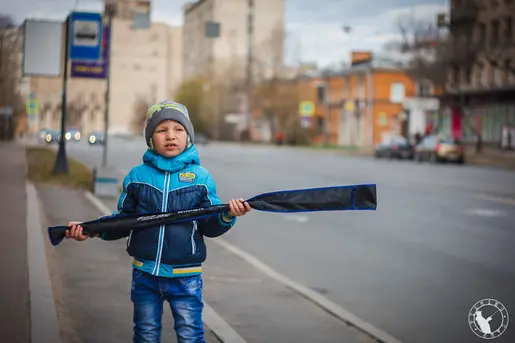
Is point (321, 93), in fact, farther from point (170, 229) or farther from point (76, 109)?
point (170, 229)

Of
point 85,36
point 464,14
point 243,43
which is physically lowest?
point 85,36

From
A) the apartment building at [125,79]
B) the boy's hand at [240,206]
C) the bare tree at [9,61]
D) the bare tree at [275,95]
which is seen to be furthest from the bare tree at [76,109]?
the bare tree at [275,95]

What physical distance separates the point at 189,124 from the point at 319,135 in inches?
3831

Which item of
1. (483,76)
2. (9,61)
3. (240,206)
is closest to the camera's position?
(240,206)

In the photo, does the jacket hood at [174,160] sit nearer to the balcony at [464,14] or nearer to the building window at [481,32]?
the building window at [481,32]

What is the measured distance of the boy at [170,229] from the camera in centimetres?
525

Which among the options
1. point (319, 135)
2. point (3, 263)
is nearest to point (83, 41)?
point (3, 263)

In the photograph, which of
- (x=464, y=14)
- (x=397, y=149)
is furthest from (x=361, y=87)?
(x=397, y=149)

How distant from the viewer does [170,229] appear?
17.3 feet

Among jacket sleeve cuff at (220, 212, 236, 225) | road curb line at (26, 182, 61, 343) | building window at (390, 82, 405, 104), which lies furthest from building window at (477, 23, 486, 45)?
jacket sleeve cuff at (220, 212, 236, 225)

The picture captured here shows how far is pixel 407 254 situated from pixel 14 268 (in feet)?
17.5

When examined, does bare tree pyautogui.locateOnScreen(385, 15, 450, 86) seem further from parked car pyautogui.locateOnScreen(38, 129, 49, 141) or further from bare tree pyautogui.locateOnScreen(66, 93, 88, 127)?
bare tree pyautogui.locateOnScreen(66, 93, 88, 127)

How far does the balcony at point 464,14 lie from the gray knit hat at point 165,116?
59703 millimetres

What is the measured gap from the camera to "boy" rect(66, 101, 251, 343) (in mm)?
5246
